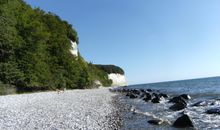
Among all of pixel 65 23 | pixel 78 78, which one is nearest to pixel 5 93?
pixel 78 78

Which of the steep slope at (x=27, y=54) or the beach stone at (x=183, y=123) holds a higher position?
the steep slope at (x=27, y=54)

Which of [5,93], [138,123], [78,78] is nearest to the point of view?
[138,123]

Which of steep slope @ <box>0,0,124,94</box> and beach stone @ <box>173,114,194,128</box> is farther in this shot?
steep slope @ <box>0,0,124,94</box>

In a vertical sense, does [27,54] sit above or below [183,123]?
above

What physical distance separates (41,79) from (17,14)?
13271 mm

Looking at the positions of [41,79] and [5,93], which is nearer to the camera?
[5,93]

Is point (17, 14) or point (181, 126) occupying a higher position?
point (17, 14)

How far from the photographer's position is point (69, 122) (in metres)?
15.8

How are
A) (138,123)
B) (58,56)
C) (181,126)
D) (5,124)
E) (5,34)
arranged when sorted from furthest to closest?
(58,56) → (5,34) → (138,123) → (181,126) → (5,124)

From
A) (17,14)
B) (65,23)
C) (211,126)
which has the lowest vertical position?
(211,126)

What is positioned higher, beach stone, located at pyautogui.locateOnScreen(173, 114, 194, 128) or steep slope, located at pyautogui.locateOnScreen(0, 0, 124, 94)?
steep slope, located at pyautogui.locateOnScreen(0, 0, 124, 94)

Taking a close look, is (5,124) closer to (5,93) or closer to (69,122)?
(69,122)

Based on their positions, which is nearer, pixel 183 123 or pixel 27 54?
pixel 183 123

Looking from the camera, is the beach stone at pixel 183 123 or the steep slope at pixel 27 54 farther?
the steep slope at pixel 27 54
